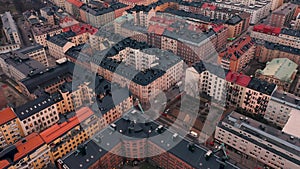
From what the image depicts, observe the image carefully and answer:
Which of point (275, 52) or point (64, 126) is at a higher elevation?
point (275, 52)

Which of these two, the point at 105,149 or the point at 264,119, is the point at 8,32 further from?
the point at 264,119

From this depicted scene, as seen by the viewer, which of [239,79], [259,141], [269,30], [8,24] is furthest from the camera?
[8,24]

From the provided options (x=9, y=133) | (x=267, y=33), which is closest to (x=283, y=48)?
(x=267, y=33)

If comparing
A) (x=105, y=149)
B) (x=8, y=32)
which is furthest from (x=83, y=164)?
(x=8, y=32)

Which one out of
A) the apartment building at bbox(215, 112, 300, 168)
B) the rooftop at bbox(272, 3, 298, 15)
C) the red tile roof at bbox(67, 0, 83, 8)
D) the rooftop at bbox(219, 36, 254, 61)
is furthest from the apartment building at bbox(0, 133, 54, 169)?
the rooftop at bbox(272, 3, 298, 15)

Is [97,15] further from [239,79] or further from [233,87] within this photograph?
[239,79]

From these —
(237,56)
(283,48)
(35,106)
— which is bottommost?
(35,106)
